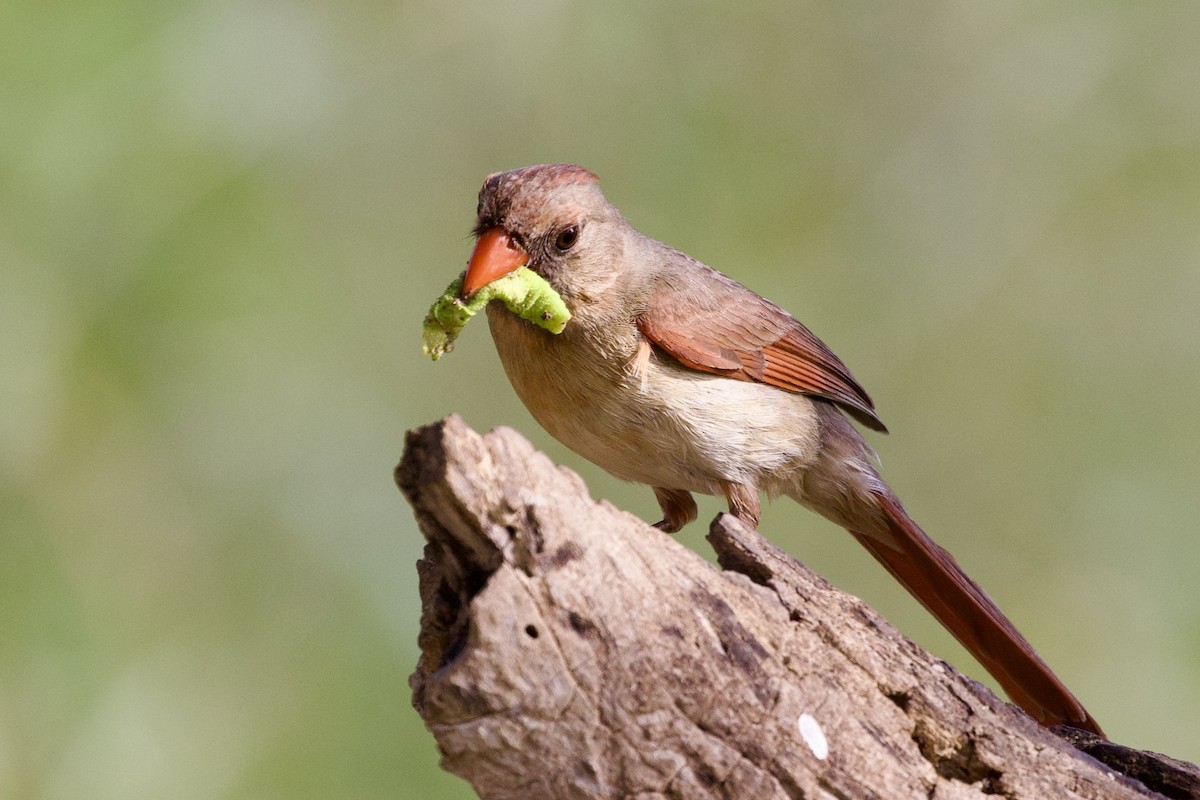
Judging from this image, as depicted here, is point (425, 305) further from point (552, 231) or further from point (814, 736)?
point (814, 736)

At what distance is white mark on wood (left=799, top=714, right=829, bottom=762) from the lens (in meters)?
2.07

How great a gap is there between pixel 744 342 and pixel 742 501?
0.42 metres

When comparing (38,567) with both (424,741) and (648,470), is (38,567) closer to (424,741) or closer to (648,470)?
(424,741)

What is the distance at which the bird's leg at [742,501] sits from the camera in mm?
3219

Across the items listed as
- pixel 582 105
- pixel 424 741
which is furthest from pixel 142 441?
pixel 582 105

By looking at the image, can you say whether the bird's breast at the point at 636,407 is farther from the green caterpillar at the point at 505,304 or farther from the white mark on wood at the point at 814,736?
the white mark on wood at the point at 814,736

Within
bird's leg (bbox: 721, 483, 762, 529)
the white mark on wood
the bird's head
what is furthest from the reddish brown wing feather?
the white mark on wood

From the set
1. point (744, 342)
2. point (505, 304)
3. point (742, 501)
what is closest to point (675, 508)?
point (742, 501)

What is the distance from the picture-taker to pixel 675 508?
3.59m

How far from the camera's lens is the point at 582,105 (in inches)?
201

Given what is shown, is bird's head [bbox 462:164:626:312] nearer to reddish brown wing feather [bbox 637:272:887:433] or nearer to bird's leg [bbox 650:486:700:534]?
reddish brown wing feather [bbox 637:272:887:433]

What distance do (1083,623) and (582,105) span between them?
284 cm

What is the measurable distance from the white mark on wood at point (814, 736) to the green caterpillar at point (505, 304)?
1.10m

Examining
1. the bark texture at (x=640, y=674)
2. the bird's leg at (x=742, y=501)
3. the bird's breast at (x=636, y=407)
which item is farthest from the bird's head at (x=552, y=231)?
the bark texture at (x=640, y=674)
